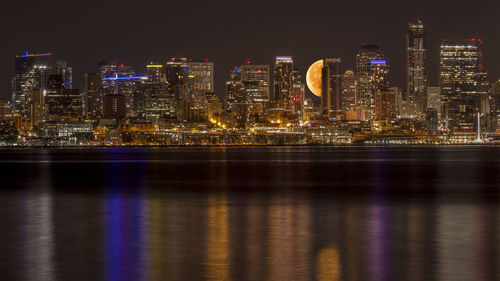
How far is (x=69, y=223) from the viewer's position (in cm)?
2547

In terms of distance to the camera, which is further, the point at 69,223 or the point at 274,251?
the point at 69,223

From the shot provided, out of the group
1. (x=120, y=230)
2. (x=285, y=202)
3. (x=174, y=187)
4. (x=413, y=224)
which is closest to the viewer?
(x=120, y=230)

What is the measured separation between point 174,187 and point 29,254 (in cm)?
2726

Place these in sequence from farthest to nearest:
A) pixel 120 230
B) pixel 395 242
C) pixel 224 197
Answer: pixel 224 197
pixel 120 230
pixel 395 242

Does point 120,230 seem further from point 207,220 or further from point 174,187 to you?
point 174,187

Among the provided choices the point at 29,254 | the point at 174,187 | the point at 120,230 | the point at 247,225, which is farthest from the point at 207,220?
the point at 174,187

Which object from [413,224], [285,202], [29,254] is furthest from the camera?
[285,202]

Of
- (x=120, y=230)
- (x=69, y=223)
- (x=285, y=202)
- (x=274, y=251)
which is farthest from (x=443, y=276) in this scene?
(x=285, y=202)

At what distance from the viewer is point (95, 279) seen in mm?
15211

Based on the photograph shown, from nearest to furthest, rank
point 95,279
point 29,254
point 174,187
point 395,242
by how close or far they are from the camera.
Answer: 1. point 95,279
2. point 29,254
3. point 395,242
4. point 174,187

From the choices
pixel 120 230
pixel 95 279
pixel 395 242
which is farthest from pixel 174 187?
pixel 95 279

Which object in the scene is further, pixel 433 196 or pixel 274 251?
pixel 433 196

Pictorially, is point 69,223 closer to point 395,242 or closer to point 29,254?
point 29,254

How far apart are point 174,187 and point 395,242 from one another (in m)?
26.8
